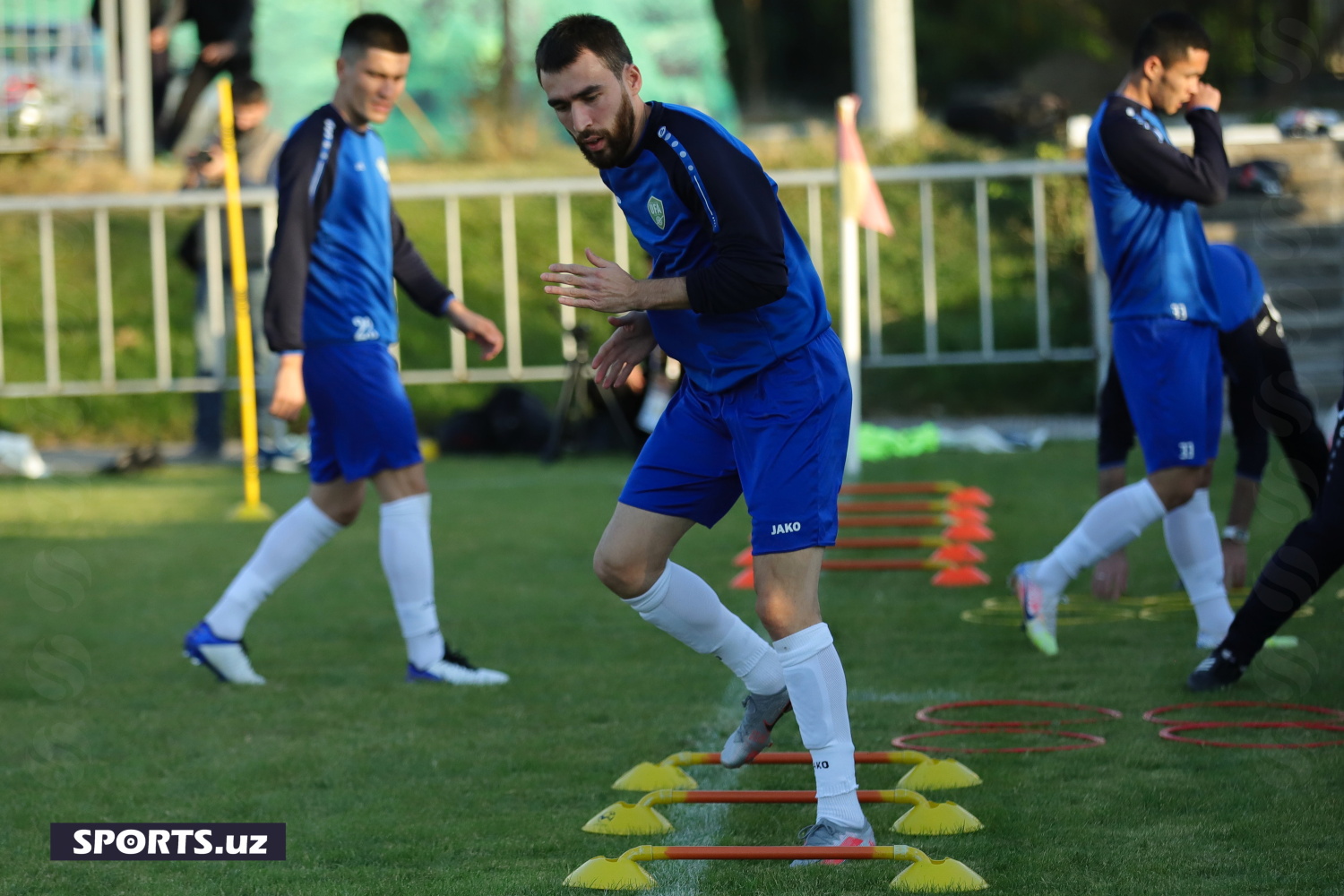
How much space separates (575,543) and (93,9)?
1060 centimetres

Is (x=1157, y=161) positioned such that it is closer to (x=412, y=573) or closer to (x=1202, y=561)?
(x=1202, y=561)

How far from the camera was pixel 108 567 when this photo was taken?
855 centimetres

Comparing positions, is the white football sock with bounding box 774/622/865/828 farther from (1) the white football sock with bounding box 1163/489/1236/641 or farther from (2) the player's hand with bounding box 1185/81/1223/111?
(2) the player's hand with bounding box 1185/81/1223/111

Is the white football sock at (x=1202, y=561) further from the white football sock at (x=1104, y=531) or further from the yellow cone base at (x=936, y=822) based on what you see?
the yellow cone base at (x=936, y=822)

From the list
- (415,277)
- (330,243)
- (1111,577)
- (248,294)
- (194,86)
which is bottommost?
(1111,577)

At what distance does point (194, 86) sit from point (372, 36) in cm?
1337

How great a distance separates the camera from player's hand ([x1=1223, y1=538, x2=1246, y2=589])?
6.98 m

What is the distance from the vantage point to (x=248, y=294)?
1260cm

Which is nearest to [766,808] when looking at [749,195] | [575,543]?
[749,195]

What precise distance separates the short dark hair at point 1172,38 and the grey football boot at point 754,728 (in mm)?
2735

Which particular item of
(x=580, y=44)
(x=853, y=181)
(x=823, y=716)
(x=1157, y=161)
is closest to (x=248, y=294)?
(x=853, y=181)

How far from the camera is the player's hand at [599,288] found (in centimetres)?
368

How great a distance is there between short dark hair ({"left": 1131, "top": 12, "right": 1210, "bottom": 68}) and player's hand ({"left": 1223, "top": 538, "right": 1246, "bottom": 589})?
2.26 metres

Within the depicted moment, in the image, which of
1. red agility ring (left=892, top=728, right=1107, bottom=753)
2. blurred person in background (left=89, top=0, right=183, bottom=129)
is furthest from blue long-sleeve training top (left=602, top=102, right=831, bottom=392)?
blurred person in background (left=89, top=0, right=183, bottom=129)
